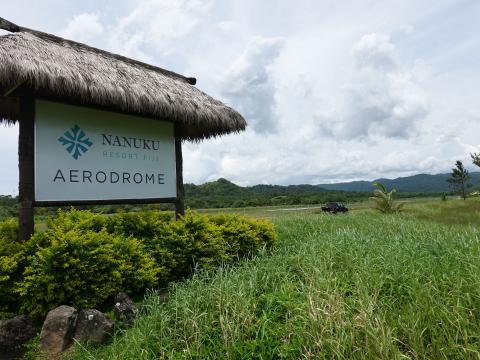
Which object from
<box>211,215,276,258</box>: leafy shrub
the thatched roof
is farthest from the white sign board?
<box>211,215,276,258</box>: leafy shrub

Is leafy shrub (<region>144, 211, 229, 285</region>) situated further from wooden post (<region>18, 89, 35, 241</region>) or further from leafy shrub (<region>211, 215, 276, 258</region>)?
wooden post (<region>18, 89, 35, 241</region>)

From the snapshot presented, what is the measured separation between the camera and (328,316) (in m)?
2.94

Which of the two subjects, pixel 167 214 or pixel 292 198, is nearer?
pixel 167 214

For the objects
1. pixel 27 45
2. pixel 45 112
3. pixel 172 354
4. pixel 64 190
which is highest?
pixel 27 45

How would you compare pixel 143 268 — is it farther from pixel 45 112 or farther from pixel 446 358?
pixel 446 358

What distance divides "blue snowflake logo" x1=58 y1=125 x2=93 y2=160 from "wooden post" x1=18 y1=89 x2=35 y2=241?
49 centimetres

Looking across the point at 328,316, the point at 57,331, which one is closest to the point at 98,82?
the point at 57,331

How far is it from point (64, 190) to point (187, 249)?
2161 millimetres

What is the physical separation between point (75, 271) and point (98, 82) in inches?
119

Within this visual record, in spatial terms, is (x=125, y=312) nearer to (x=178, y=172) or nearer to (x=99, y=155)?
(x=99, y=155)

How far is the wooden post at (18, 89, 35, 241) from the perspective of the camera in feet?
16.6

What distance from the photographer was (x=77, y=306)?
4.37 meters

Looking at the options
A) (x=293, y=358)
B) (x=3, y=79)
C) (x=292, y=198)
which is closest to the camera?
(x=293, y=358)

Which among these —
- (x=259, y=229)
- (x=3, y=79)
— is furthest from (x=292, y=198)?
(x=3, y=79)
